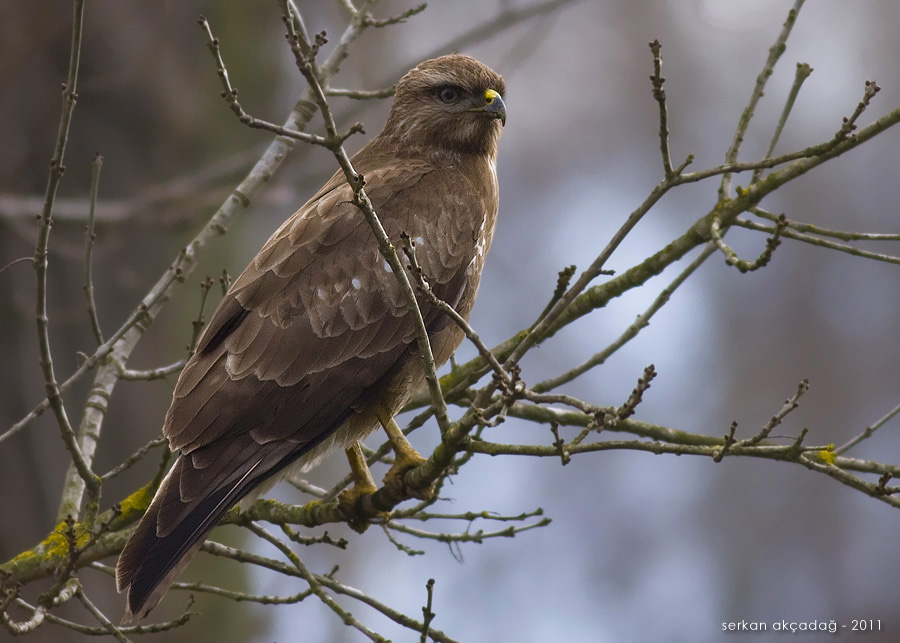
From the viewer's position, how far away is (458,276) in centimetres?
401

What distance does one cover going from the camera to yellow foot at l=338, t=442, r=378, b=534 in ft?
12.5

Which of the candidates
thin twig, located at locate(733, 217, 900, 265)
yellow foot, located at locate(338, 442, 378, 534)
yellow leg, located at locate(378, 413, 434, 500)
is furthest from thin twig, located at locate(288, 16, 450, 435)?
thin twig, located at locate(733, 217, 900, 265)

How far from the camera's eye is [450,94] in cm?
455

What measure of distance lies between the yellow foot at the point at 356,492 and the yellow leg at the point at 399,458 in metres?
0.21

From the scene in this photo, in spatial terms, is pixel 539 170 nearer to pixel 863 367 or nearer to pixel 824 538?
pixel 863 367

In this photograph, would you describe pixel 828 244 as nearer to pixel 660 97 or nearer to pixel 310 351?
pixel 660 97

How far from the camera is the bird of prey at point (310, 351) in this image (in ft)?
11.1

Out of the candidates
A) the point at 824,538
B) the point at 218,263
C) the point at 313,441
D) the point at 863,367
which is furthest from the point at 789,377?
the point at 313,441

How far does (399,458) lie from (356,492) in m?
0.30

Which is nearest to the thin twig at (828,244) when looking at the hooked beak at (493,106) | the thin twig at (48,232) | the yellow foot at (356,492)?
the hooked beak at (493,106)

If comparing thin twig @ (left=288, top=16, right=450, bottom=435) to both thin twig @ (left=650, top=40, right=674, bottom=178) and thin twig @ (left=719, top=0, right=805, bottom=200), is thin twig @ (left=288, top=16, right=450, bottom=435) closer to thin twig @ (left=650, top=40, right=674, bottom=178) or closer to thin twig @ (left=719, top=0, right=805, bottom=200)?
thin twig @ (left=650, top=40, right=674, bottom=178)

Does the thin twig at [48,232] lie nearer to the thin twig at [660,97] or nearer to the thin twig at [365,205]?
the thin twig at [365,205]

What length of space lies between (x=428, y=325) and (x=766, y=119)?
10.3m

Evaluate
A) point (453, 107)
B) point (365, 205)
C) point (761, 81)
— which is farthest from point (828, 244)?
point (453, 107)
